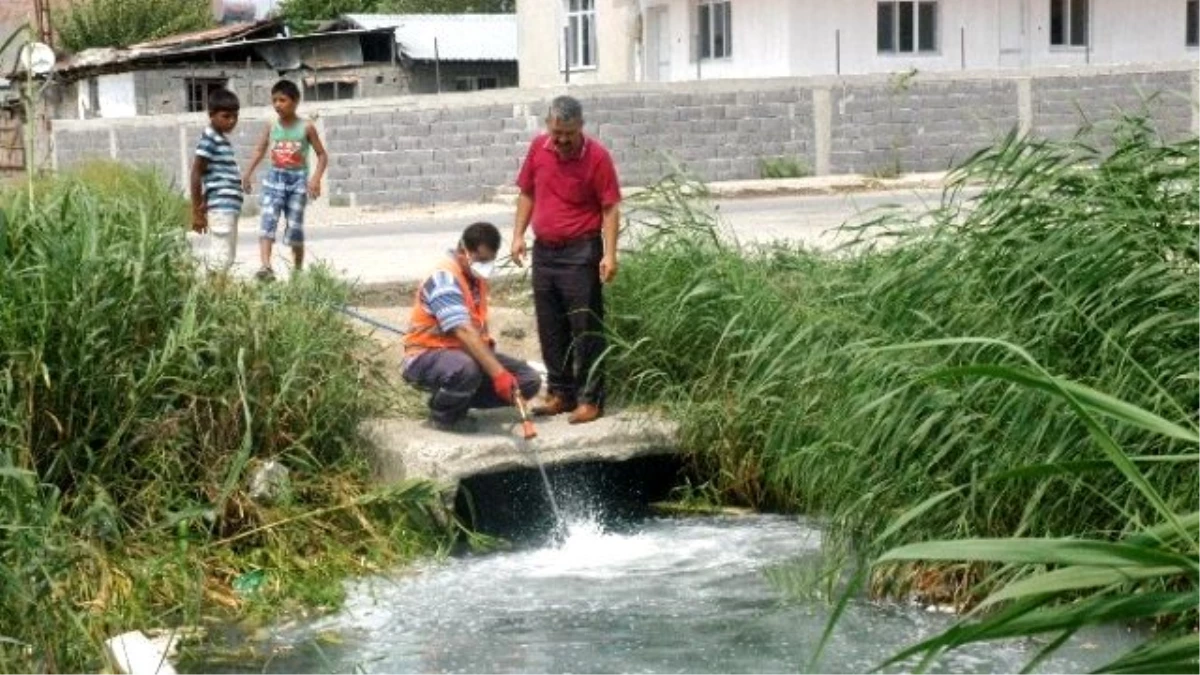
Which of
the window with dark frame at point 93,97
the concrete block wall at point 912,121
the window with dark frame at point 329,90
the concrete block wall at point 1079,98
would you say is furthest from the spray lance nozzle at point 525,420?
the window with dark frame at point 329,90

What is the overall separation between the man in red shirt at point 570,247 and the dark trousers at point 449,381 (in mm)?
358

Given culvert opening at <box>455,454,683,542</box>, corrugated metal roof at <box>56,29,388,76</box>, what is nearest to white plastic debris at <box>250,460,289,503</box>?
culvert opening at <box>455,454,683,542</box>

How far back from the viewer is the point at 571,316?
9.62 metres

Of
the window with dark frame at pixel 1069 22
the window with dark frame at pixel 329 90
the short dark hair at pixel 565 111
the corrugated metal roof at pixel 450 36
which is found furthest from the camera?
the corrugated metal roof at pixel 450 36

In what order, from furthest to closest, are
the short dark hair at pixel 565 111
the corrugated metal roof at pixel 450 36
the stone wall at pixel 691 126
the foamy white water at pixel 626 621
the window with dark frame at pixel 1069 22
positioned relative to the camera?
the corrugated metal roof at pixel 450 36 → the window with dark frame at pixel 1069 22 → the stone wall at pixel 691 126 → the short dark hair at pixel 565 111 → the foamy white water at pixel 626 621

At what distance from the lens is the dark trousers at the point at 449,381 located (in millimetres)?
9250

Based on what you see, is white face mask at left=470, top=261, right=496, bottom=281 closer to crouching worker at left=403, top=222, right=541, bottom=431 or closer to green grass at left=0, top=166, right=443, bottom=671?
crouching worker at left=403, top=222, right=541, bottom=431

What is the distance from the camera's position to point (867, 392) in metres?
7.54

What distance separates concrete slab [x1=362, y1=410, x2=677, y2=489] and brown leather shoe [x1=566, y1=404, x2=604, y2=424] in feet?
0.12

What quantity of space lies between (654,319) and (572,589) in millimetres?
1937

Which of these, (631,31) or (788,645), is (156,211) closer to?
(788,645)

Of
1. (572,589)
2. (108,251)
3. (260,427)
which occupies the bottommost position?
(572,589)

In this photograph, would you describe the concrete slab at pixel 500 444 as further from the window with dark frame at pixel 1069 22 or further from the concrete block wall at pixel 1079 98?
the window with dark frame at pixel 1069 22

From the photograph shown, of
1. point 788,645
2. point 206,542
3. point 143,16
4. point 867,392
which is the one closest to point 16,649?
point 206,542
